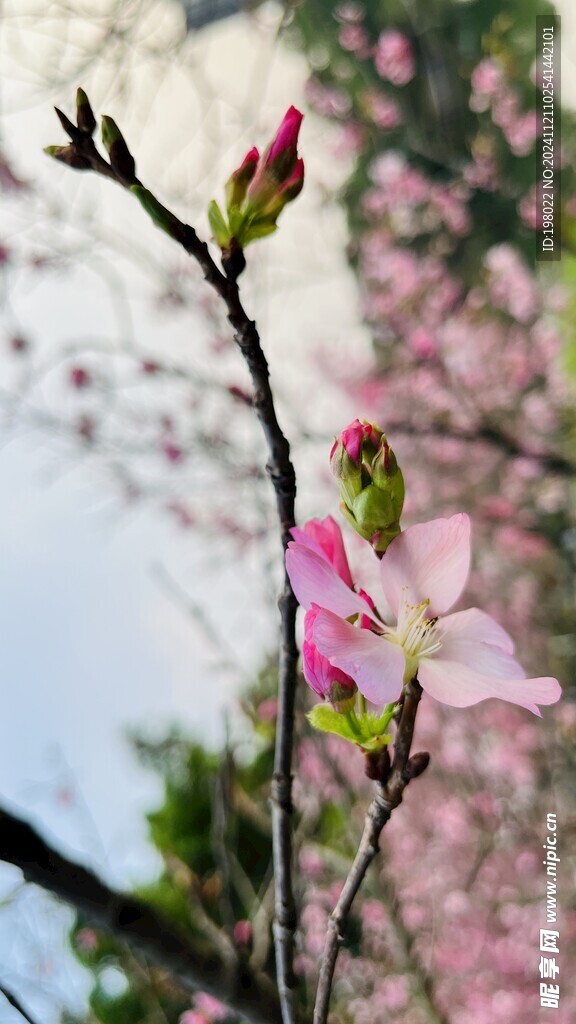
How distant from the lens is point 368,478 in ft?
0.70

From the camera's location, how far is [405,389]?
5.78 ft

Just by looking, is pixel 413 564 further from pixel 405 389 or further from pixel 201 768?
pixel 201 768

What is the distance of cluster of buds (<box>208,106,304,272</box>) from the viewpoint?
240mm

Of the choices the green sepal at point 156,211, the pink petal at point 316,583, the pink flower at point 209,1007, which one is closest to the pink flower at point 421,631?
the pink petal at point 316,583

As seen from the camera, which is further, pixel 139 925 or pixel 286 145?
pixel 139 925

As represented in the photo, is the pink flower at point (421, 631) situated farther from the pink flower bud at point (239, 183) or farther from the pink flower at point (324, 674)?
the pink flower bud at point (239, 183)

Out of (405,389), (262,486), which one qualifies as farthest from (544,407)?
(262,486)

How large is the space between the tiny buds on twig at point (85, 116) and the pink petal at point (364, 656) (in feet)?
0.57

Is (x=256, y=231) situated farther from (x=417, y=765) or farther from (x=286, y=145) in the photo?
(x=417, y=765)

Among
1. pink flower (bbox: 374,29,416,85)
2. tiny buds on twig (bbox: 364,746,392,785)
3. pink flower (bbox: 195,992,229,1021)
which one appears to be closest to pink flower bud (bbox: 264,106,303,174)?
tiny buds on twig (bbox: 364,746,392,785)

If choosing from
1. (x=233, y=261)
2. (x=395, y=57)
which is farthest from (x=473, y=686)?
(x=395, y=57)

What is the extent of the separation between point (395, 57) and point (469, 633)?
1960 mm

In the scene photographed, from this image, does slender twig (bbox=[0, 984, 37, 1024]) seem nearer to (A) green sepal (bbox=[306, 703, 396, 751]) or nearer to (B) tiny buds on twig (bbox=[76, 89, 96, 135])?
(A) green sepal (bbox=[306, 703, 396, 751])

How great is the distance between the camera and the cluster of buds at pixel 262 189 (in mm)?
240
